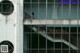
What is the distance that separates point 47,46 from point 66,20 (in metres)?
3.42

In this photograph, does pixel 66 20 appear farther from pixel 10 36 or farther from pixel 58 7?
pixel 10 36

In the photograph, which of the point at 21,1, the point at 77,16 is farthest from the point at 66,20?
the point at 21,1

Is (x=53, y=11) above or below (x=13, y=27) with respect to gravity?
above

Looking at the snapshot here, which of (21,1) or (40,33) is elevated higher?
(21,1)

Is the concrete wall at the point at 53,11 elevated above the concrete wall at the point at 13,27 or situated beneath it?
elevated above

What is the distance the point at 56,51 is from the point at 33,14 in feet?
15.4

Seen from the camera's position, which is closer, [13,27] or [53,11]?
[13,27]

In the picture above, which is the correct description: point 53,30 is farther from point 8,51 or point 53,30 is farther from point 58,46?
point 8,51

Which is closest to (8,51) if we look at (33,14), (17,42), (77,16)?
(17,42)

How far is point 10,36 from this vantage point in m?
51.6

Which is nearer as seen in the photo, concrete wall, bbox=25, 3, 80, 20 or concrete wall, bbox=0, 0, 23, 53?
concrete wall, bbox=0, 0, 23, 53

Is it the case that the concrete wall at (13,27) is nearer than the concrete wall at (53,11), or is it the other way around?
the concrete wall at (13,27)

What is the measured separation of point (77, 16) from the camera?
5200cm

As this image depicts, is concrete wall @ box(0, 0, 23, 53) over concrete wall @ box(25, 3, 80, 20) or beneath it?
beneath
